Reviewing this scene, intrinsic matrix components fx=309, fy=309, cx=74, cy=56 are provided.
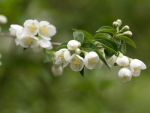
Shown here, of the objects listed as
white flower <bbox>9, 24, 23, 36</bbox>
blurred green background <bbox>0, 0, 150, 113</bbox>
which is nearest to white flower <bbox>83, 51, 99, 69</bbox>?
white flower <bbox>9, 24, 23, 36</bbox>

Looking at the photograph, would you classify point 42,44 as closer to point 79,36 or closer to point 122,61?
point 79,36

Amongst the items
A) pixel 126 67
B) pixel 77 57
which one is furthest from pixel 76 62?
pixel 126 67

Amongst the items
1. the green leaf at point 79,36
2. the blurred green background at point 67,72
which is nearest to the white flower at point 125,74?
the green leaf at point 79,36

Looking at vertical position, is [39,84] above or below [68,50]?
above

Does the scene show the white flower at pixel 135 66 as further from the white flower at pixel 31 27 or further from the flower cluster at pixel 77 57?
the white flower at pixel 31 27

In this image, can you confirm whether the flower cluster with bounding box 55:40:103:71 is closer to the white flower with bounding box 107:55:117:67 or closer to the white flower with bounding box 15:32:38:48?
the white flower with bounding box 107:55:117:67

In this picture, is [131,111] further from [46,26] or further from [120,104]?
[46,26]

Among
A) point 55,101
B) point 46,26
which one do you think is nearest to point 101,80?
point 55,101
